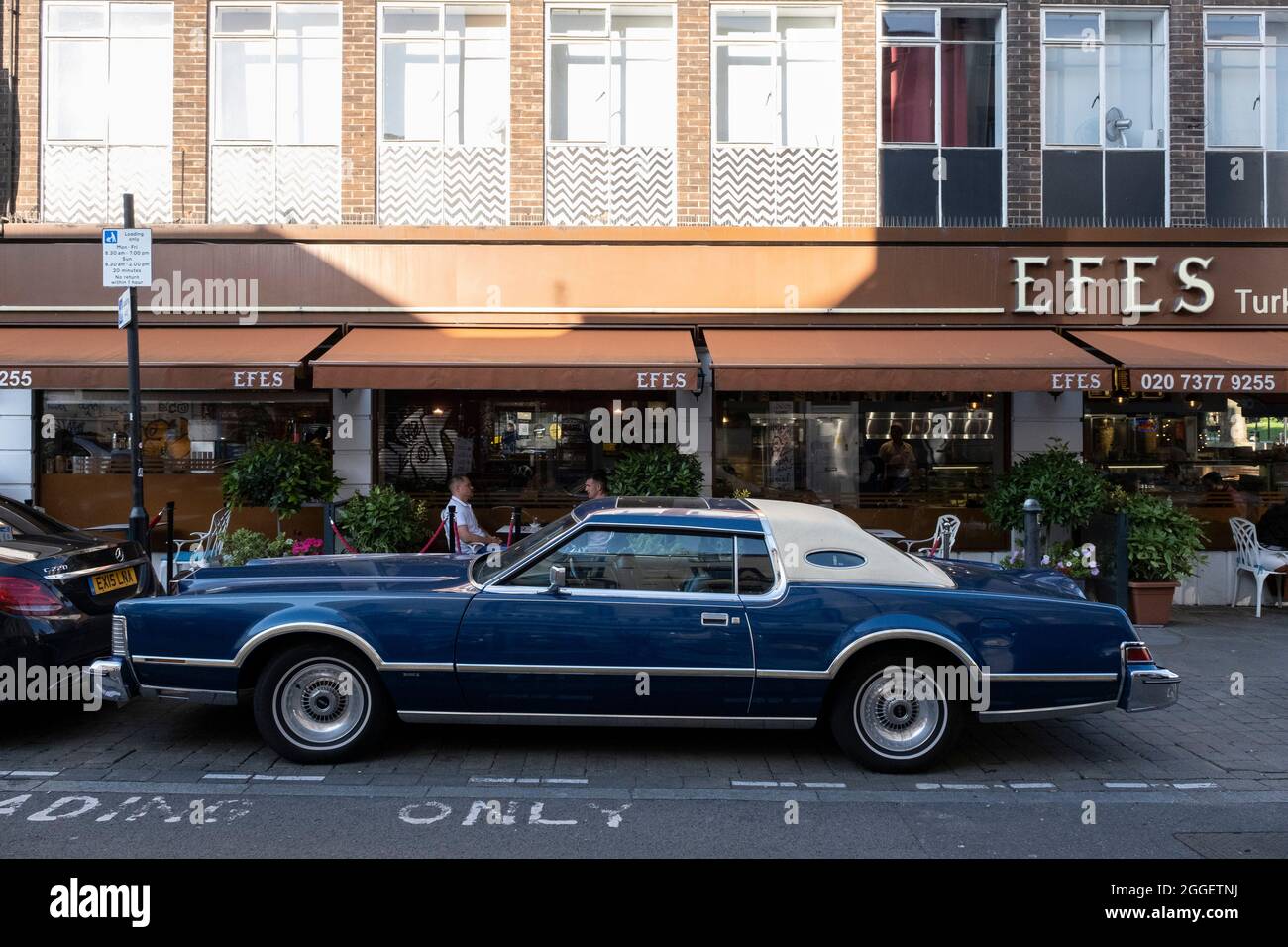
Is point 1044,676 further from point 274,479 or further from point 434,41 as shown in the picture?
point 434,41

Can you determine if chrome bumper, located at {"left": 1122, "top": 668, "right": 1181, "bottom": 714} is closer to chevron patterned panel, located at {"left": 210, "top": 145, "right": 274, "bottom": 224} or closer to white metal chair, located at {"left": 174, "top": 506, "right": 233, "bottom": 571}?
white metal chair, located at {"left": 174, "top": 506, "right": 233, "bottom": 571}

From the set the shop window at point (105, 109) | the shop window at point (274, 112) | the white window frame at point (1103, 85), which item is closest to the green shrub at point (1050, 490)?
the white window frame at point (1103, 85)

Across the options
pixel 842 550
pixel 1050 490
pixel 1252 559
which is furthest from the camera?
pixel 1252 559

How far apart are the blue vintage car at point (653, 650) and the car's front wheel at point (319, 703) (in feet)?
0.04

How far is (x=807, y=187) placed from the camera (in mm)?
12094

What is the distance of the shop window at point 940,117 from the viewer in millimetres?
12086

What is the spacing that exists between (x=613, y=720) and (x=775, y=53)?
9.54m

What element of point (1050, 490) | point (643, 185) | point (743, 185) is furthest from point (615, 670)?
point (743, 185)

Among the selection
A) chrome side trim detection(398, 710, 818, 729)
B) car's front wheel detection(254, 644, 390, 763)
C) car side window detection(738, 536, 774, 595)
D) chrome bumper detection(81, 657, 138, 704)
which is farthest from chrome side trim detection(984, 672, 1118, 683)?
chrome bumper detection(81, 657, 138, 704)

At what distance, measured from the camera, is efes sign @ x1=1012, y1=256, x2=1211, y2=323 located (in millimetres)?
11742

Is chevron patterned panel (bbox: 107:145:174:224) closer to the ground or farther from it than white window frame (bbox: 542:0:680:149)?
closer to the ground

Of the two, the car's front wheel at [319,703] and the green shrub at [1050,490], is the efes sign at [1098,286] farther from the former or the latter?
the car's front wheel at [319,703]

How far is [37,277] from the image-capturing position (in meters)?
11.8

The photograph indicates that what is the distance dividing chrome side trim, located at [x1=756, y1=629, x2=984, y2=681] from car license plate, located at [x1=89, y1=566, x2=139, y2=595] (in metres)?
4.36
